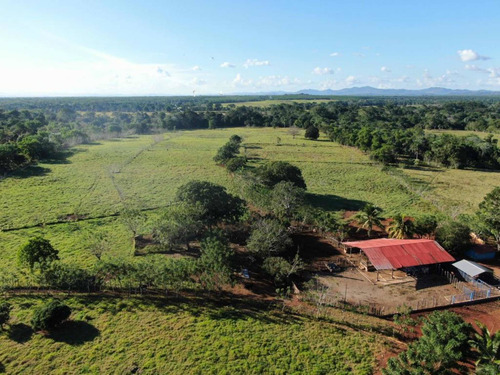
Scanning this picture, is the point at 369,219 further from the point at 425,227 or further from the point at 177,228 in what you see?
the point at 177,228

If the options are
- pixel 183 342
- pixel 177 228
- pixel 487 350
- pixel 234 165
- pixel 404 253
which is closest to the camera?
pixel 487 350

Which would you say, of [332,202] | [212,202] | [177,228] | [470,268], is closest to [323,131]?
[332,202]

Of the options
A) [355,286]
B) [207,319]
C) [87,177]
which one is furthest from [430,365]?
[87,177]

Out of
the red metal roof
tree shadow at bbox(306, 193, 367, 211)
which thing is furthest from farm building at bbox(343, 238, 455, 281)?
tree shadow at bbox(306, 193, 367, 211)

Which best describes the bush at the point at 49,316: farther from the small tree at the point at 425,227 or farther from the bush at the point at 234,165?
the bush at the point at 234,165

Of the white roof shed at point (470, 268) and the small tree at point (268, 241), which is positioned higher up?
the small tree at point (268, 241)

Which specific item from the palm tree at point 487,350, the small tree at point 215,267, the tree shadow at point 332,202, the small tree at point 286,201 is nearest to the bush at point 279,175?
the tree shadow at point 332,202
